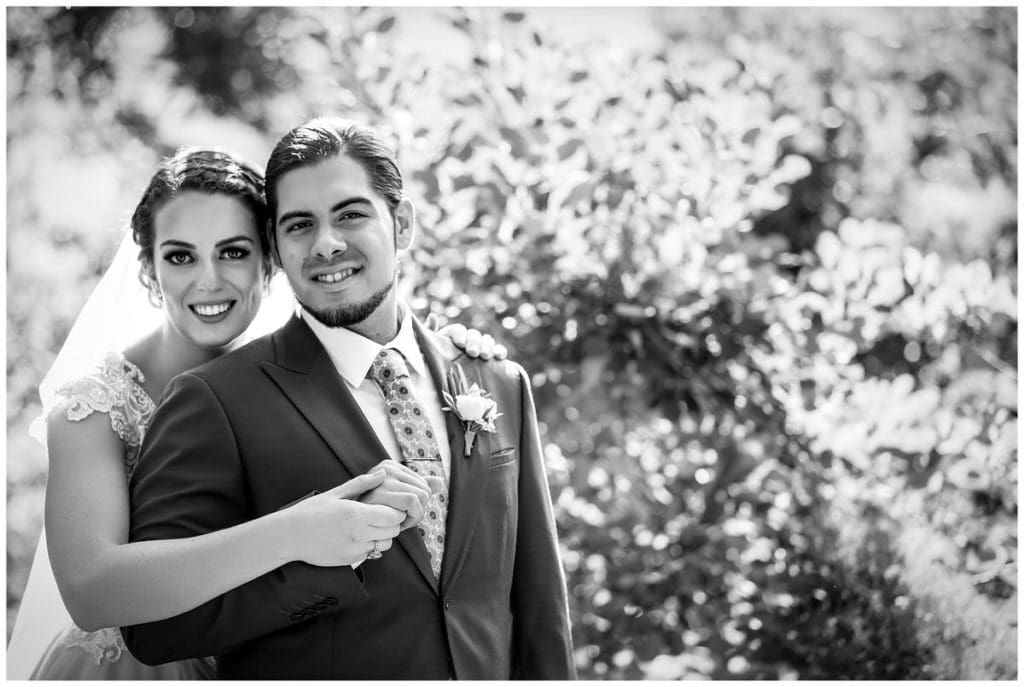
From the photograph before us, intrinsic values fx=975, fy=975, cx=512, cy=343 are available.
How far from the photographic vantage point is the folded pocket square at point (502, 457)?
2408 millimetres

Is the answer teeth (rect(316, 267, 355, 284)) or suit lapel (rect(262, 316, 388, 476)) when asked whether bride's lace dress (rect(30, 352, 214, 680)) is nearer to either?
suit lapel (rect(262, 316, 388, 476))

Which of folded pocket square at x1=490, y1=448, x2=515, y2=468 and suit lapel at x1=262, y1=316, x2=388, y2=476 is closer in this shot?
suit lapel at x1=262, y1=316, x2=388, y2=476

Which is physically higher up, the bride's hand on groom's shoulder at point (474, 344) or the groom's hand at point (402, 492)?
the bride's hand on groom's shoulder at point (474, 344)

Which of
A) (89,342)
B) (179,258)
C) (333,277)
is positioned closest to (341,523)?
(333,277)

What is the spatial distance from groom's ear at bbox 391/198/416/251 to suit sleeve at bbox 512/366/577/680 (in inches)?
23.0

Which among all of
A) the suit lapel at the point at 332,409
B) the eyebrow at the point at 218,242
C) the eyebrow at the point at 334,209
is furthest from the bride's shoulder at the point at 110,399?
the eyebrow at the point at 334,209

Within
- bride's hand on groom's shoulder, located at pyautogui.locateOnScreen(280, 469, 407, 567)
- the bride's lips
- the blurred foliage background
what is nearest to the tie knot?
bride's hand on groom's shoulder, located at pyautogui.locateOnScreen(280, 469, 407, 567)

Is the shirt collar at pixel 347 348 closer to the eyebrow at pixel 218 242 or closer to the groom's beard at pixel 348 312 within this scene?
the groom's beard at pixel 348 312

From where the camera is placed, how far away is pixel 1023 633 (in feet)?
11.1

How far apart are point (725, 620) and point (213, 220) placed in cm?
233

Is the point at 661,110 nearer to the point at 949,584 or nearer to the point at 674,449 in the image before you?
the point at 674,449

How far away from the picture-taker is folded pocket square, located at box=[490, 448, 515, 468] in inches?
94.8

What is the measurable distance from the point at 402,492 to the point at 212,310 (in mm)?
863

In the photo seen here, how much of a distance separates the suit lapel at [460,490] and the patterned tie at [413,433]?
0.03 m
